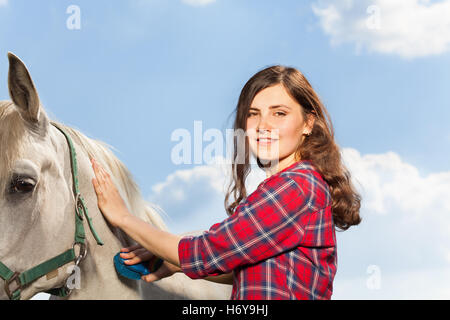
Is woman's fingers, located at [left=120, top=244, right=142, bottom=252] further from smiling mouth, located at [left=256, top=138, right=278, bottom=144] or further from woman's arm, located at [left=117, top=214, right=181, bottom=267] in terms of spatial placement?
smiling mouth, located at [left=256, top=138, right=278, bottom=144]

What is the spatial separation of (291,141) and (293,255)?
1.62 ft

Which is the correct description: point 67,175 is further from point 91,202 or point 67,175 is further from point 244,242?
point 244,242

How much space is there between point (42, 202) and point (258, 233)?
36.8 inches

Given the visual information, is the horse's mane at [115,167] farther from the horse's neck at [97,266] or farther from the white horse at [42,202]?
the horse's neck at [97,266]

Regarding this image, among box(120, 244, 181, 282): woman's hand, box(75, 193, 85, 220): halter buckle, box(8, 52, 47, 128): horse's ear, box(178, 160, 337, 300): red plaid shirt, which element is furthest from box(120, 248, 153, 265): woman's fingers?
box(8, 52, 47, 128): horse's ear

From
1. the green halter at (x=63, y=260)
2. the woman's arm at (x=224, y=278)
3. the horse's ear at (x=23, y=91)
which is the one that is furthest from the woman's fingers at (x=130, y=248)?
the horse's ear at (x=23, y=91)

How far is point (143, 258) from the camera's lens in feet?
6.97

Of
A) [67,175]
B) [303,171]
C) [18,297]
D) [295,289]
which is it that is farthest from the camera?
[67,175]

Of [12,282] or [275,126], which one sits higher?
[275,126]

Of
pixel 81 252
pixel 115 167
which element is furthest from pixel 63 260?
pixel 115 167

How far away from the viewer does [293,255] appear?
1.70 meters

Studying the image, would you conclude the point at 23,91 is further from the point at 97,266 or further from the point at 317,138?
the point at 317,138

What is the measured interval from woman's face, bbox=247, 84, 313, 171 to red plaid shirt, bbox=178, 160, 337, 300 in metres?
0.19
